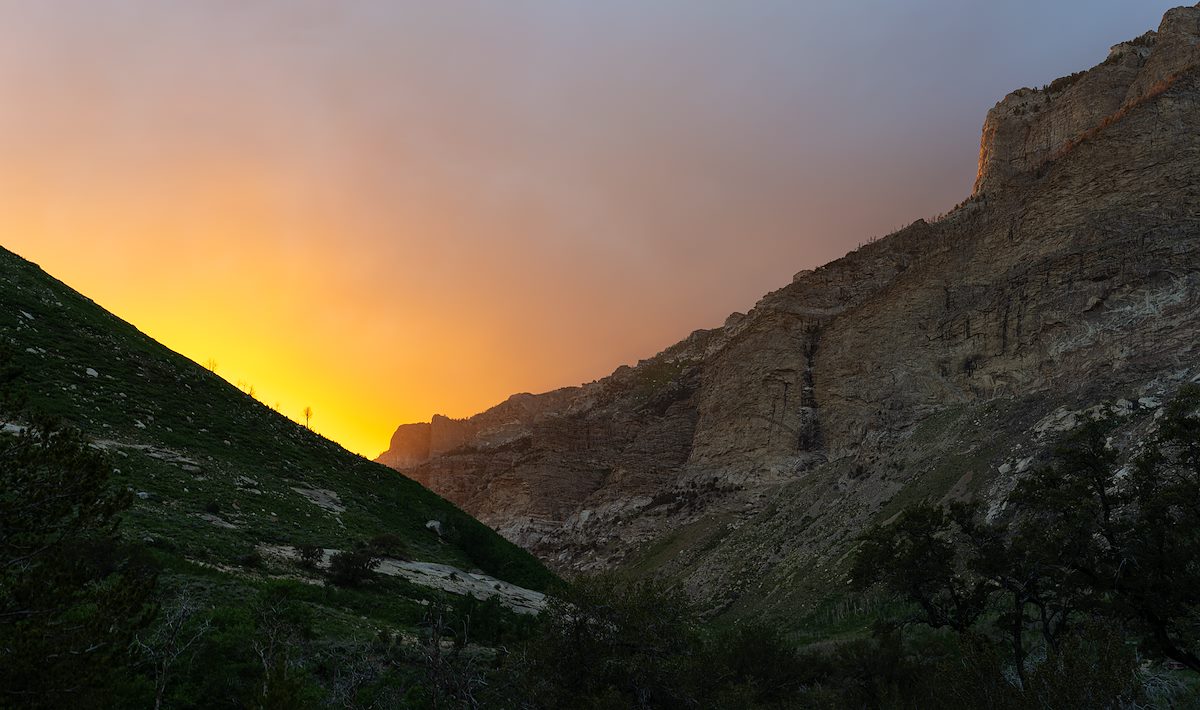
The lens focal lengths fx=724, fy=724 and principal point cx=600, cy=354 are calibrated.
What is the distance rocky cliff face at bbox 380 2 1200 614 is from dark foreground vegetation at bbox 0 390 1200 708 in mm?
25289

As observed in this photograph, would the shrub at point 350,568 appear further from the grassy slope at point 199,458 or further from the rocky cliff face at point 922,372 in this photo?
the rocky cliff face at point 922,372

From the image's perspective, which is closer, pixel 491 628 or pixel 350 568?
pixel 491 628

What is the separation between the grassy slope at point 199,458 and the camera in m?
17.4

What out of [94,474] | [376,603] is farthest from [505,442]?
[94,474]

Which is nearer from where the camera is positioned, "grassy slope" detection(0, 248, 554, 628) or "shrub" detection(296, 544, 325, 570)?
"shrub" detection(296, 544, 325, 570)

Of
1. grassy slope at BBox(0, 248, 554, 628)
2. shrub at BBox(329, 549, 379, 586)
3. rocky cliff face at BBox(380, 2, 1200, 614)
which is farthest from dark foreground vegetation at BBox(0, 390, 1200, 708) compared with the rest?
rocky cliff face at BBox(380, 2, 1200, 614)

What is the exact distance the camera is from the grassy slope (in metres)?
17.4

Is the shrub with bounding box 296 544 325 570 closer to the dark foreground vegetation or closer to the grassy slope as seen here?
the dark foreground vegetation

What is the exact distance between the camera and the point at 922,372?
6894cm

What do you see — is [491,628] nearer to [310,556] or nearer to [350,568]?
[350,568]

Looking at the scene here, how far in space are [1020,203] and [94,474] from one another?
77.2 meters

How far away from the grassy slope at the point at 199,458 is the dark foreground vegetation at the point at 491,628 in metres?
2.09

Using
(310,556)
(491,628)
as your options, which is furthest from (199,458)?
(491,628)

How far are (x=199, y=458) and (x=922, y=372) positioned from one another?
6363 cm
